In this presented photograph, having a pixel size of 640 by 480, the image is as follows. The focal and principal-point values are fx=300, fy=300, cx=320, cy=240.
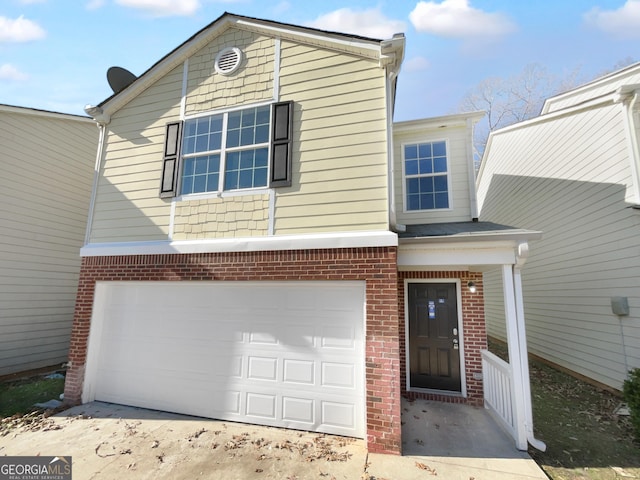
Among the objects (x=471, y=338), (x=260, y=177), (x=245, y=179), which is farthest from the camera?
(x=471, y=338)

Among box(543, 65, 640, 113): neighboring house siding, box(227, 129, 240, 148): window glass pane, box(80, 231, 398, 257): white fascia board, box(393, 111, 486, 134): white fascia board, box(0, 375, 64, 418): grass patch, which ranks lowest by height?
box(0, 375, 64, 418): grass patch

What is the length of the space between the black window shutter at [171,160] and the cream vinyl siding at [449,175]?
15.5 ft

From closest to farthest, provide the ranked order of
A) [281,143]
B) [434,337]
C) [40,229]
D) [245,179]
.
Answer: [281,143], [245,179], [434,337], [40,229]

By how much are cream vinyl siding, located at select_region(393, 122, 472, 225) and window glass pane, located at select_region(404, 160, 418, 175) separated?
11 cm

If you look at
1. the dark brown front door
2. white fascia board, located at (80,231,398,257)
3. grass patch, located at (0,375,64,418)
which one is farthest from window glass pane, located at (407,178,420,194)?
grass patch, located at (0,375,64,418)

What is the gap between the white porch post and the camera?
4133 millimetres

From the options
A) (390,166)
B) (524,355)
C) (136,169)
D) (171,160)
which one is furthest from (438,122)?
(136,169)

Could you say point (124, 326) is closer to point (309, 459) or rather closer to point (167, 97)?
point (309, 459)

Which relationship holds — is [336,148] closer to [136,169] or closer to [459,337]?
[136,169]

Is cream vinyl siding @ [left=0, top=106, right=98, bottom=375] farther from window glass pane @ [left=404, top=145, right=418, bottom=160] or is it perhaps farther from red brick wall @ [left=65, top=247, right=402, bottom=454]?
window glass pane @ [left=404, top=145, right=418, bottom=160]

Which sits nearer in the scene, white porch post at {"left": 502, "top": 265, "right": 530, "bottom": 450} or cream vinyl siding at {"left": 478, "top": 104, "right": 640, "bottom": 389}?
white porch post at {"left": 502, "top": 265, "right": 530, "bottom": 450}

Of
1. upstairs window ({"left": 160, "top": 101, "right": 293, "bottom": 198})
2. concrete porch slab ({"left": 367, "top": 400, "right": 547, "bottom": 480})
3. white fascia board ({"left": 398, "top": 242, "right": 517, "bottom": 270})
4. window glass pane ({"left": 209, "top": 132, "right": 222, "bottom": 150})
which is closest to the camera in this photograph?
concrete porch slab ({"left": 367, "top": 400, "right": 547, "bottom": 480})

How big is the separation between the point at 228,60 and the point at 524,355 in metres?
7.22

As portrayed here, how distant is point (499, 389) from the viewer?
192 inches
